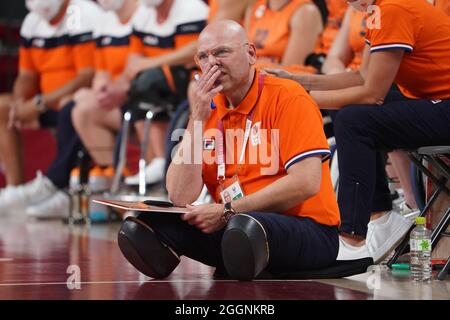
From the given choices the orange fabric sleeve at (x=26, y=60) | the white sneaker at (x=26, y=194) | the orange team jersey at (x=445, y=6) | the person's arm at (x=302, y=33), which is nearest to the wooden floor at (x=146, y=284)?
the orange team jersey at (x=445, y=6)

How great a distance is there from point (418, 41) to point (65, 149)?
4.81m

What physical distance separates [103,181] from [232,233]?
14.5 feet

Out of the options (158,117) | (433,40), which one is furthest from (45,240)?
(433,40)

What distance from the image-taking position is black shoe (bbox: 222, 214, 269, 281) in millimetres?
2865

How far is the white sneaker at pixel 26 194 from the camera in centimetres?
784

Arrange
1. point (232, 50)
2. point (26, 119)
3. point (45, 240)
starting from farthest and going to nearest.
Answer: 1. point (26, 119)
2. point (45, 240)
3. point (232, 50)

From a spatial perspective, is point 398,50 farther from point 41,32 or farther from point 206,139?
point 41,32

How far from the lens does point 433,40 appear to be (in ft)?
11.5

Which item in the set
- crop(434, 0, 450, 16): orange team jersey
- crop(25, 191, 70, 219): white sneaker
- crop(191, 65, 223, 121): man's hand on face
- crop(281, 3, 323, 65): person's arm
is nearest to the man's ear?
crop(191, 65, 223, 121): man's hand on face

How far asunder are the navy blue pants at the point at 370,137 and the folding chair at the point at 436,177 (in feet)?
0.25

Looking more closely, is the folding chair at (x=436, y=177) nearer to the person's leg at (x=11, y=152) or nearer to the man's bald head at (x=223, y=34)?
the man's bald head at (x=223, y=34)

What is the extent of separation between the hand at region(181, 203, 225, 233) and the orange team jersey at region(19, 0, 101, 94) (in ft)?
17.1

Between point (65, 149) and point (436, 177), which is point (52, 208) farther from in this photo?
point (436, 177)

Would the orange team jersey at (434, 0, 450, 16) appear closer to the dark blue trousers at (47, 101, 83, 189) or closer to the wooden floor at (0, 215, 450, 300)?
the wooden floor at (0, 215, 450, 300)
